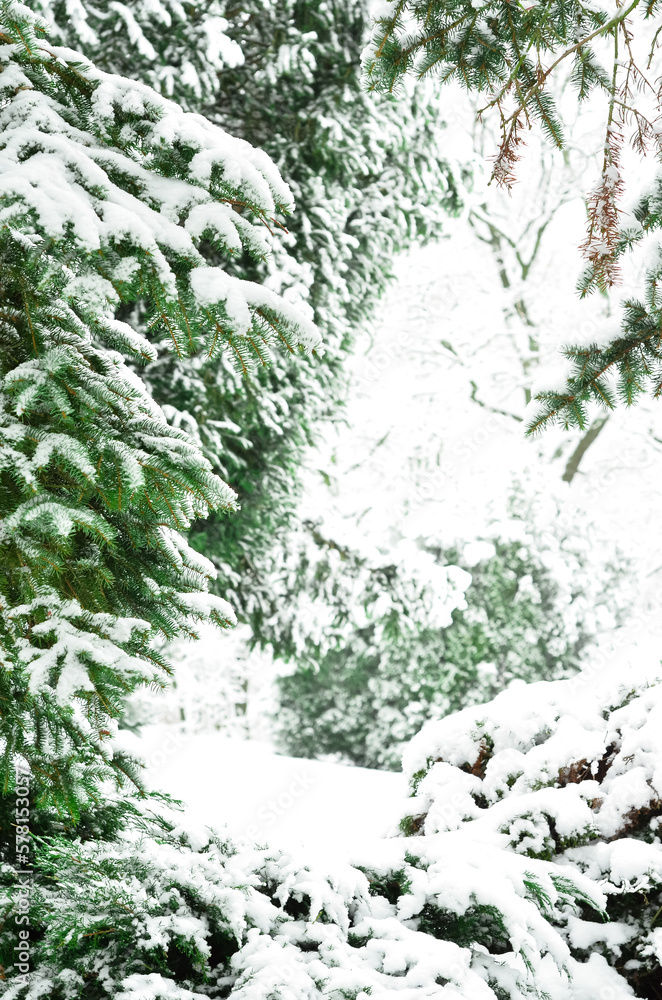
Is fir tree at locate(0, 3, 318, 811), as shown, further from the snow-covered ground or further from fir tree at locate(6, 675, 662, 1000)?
the snow-covered ground

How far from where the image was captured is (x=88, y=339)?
65.2 inches

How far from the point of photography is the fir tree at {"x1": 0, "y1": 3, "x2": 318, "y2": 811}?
139 cm

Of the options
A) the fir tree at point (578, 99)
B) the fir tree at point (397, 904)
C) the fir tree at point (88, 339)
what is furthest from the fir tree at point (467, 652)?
the fir tree at point (88, 339)

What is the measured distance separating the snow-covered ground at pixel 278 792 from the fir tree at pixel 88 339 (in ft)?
9.10

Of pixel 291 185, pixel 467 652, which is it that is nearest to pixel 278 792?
pixel 467 652

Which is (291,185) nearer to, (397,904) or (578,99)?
(578,99)

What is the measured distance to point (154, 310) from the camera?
1.60m

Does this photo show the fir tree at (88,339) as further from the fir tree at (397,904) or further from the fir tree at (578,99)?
the fir tree at (578,99)

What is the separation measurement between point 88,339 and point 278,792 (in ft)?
12.8

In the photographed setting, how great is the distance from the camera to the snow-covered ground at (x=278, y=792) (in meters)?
4.27

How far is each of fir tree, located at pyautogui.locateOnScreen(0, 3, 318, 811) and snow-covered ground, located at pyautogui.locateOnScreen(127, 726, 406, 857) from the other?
2774mm

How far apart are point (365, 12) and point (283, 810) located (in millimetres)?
5023

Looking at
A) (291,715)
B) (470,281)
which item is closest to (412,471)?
(470,281)

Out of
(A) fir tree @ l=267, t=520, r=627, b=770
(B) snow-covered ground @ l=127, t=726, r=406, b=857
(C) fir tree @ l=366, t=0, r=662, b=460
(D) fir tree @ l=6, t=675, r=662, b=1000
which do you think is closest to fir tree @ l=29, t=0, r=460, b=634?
(B) snow-covered ground @ l=127, t=726, r=406, b=857
